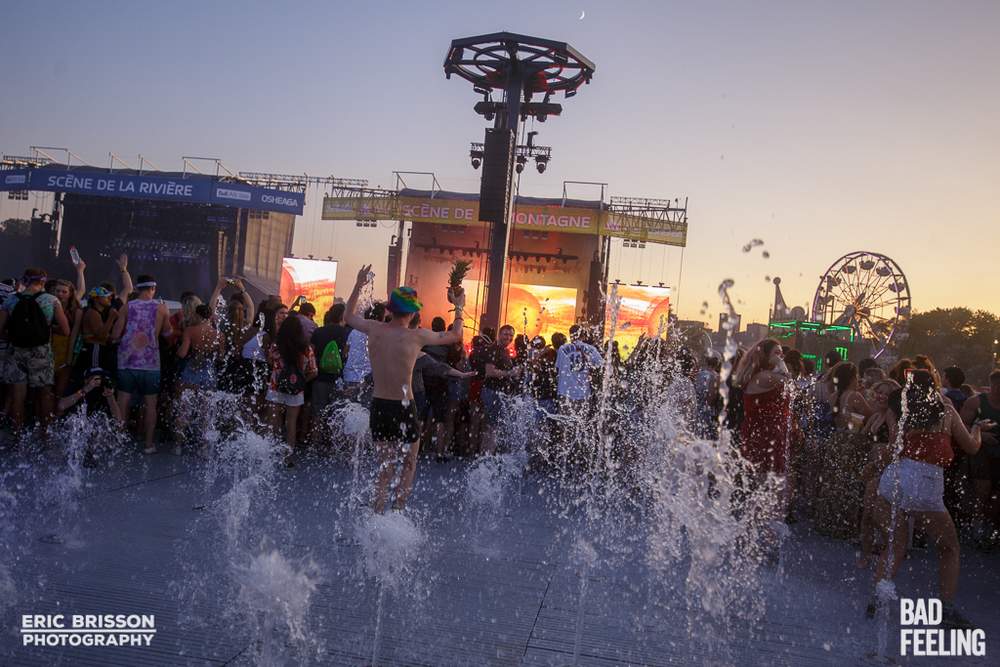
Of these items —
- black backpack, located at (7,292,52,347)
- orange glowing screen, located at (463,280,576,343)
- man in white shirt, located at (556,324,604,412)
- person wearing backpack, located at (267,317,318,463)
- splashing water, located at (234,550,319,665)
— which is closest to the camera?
splashing water, located at (234,550,319,665)

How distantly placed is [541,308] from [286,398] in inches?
1008

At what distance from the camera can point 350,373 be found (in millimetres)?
8883

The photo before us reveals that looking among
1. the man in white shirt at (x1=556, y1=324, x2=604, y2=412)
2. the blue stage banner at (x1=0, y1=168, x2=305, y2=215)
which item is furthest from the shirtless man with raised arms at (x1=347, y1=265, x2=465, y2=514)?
the blue stage banner at (x1=0, y1=168, x2=305, y2=215)

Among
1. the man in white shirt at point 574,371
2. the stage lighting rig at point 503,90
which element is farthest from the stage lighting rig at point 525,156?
the man in white shirt at point 574,371

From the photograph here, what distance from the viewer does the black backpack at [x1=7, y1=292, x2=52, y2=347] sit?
24.2 ft

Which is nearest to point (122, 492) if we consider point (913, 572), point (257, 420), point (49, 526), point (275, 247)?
point (49, 526)

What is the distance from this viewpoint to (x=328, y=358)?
8773 mm

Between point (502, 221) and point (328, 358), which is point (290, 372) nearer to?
point (328, 358)

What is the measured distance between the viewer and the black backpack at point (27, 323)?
24.2 feet

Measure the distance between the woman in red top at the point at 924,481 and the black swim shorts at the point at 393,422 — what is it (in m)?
3.19

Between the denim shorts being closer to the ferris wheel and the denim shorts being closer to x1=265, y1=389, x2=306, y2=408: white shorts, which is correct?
x1=265, y1=389, x2=306, y2=408: white shorts

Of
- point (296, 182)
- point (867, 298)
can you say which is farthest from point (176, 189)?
point (867, 298)

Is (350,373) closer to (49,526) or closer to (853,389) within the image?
(49,526)

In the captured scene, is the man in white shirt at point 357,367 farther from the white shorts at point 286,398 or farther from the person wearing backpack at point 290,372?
the white shorts at point 286,398
